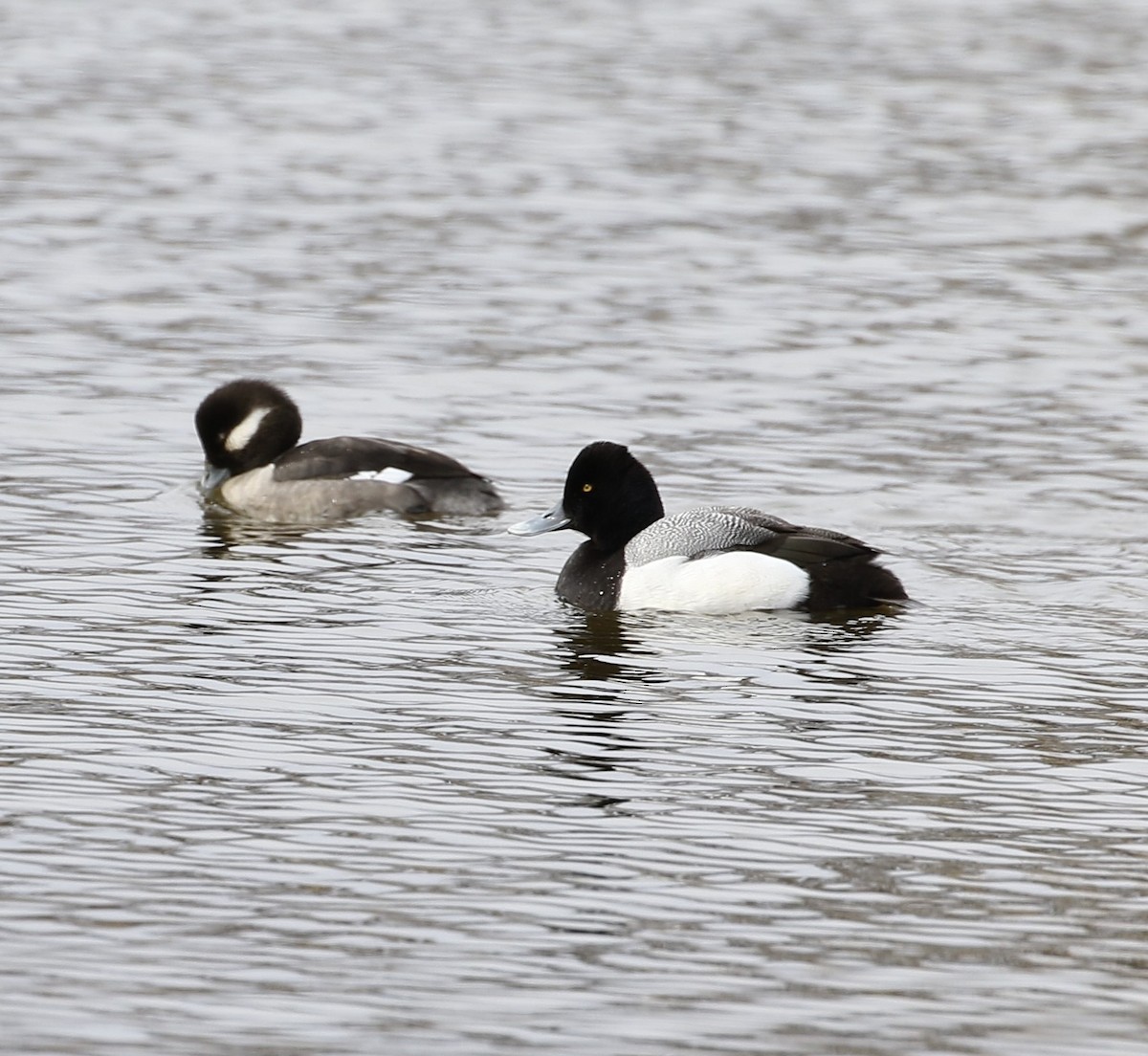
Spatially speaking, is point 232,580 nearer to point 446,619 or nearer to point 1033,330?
point 446,619

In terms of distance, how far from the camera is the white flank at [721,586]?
1249cm

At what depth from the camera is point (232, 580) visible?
13.0 meters

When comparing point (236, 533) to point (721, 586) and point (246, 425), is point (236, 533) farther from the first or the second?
point (721, 586)

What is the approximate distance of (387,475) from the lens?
14945 millimetres

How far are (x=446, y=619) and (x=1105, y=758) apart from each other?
11.9ft

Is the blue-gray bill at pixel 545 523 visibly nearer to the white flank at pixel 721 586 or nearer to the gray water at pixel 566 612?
the gray water at pixel 566 612

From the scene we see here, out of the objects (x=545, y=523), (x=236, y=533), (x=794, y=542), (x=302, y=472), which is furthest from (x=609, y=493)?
(x=302, y=472)

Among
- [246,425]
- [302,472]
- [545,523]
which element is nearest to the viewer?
[545,523]

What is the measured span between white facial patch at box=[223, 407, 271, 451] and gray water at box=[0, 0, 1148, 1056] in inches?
18.8

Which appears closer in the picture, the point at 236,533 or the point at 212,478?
the point at 236,533

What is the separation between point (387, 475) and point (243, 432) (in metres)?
1.20

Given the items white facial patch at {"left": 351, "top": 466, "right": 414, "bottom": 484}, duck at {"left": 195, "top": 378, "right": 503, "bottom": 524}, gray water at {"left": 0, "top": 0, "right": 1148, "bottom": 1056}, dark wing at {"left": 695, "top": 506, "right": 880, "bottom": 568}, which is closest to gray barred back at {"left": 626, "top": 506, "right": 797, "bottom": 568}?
dark wing at {"left": 695, "top": 506, "right": 880, "bottom": 568}

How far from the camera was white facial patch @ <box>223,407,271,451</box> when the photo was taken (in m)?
15.5

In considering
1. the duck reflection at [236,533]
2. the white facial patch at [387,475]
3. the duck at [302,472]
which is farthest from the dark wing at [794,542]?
the duck reflection at [236,533]
